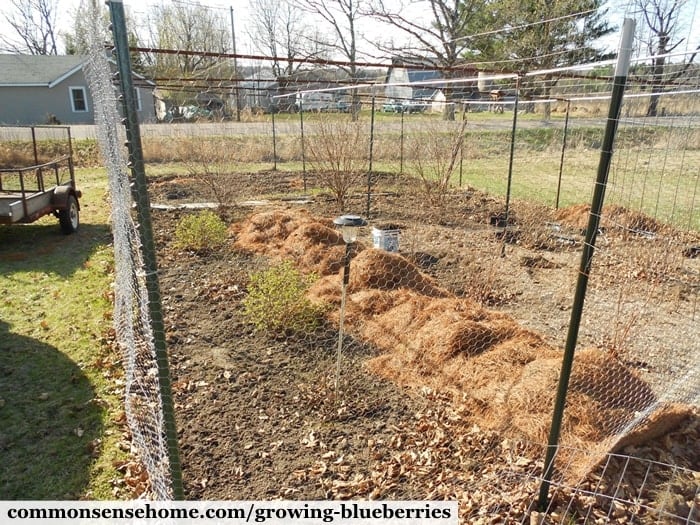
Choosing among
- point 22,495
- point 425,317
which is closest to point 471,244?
point 425,317

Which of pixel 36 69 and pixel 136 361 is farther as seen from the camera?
pixel 36 69

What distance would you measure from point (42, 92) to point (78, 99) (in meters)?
1.81

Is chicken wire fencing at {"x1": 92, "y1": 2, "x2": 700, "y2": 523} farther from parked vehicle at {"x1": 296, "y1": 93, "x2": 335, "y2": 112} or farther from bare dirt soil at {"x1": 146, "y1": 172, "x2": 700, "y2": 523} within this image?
parked vehicle at {"x1": 296, "y1": 93, "x2": 335, "y2": 112}

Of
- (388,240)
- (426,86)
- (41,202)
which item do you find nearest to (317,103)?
(426,86)

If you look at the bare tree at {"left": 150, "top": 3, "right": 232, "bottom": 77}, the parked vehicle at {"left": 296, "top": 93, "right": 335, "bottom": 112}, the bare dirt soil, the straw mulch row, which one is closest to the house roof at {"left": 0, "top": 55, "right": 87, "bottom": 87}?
the parked vehicle at {"left": 296, "top": 93, "right": 335, "bottom": 112}

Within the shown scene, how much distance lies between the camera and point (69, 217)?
753 cm

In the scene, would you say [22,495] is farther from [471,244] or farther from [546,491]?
[471,244]

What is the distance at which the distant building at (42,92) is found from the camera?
88.9 feet

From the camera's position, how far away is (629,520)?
2500 mm

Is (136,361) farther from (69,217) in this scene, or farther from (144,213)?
(69,217)

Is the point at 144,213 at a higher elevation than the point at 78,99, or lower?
lower

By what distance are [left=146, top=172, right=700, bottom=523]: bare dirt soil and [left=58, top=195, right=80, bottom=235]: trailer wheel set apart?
1.78m

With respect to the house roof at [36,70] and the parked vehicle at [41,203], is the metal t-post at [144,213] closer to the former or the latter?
the parked vehicle at [41,203]

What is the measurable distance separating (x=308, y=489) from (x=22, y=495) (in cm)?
164
